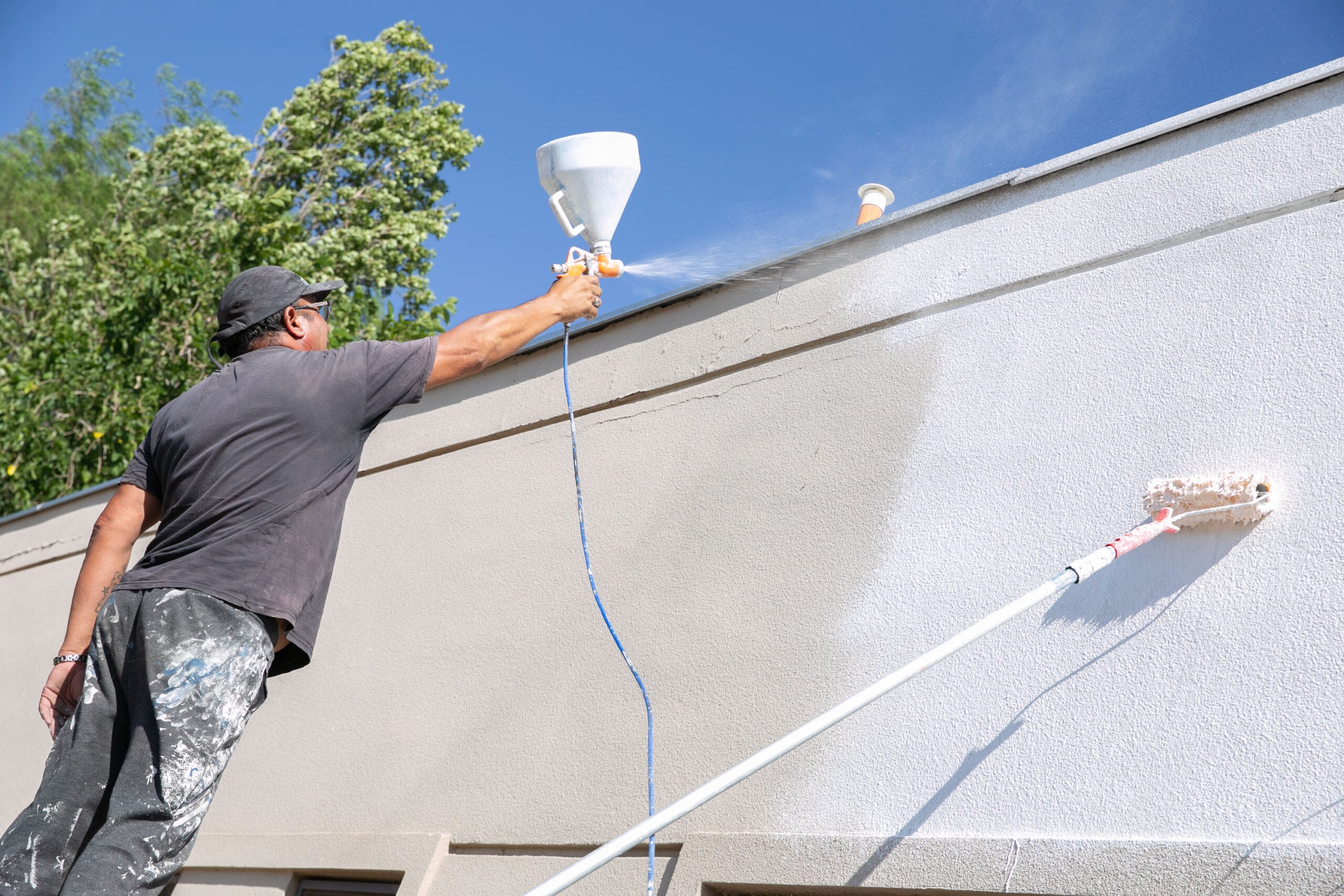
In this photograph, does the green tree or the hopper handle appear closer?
the hopper handle

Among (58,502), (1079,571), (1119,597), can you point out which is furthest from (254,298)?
(58,502)

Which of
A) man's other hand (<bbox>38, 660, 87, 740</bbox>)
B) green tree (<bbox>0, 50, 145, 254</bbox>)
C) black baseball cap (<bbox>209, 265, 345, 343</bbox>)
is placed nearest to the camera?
man's other hand (<bbox>38, 660, 87, 740</bbox>)

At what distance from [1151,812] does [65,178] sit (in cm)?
2190

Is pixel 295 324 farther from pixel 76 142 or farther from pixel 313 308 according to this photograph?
pixel 76 142

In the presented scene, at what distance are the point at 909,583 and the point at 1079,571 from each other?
0.62 m

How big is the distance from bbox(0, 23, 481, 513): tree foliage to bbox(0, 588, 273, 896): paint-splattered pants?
292 inches

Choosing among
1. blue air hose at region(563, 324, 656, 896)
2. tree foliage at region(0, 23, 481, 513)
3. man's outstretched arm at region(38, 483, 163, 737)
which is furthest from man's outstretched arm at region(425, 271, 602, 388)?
tree foliage at region(0, 23, 481, 513)

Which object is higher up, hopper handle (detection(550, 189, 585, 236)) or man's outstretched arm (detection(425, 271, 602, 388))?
hopper handle (detection(550, 189, 585, 236))

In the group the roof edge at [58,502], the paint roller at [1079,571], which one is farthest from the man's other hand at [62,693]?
the roof edge at [58,502]

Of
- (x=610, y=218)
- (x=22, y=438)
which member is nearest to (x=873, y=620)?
(x=610, y=218)

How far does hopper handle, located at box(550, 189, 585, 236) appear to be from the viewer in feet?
10.6

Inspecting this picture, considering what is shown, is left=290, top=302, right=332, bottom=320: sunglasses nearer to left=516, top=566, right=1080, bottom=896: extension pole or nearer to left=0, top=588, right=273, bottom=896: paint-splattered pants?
left=0, top=588, right=273, bottom=896: paint-splattered pants

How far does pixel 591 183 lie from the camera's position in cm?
320

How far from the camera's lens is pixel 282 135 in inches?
650
